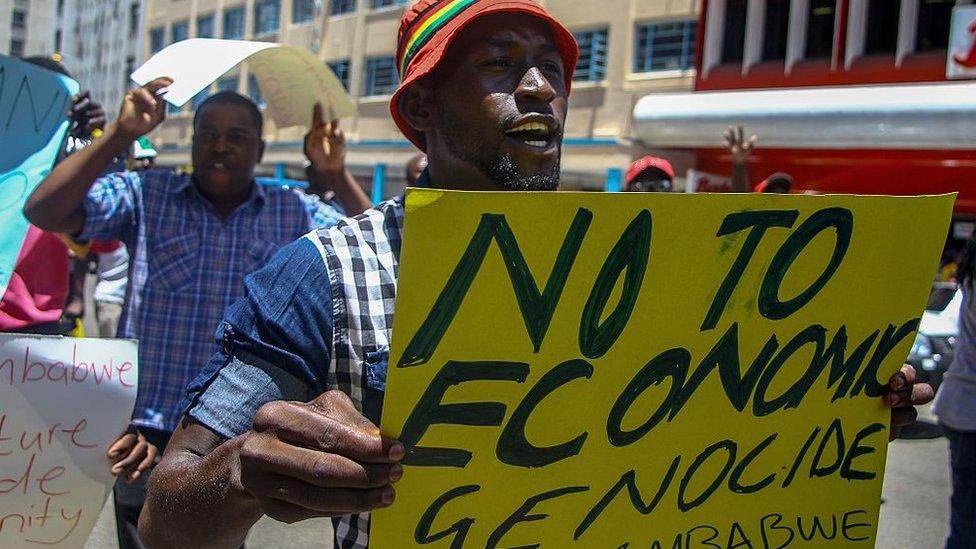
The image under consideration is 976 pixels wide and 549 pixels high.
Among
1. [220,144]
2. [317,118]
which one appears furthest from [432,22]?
[317,118]

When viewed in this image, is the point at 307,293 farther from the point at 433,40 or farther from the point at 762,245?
the point at 762,245

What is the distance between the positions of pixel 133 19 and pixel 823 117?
1269 inches

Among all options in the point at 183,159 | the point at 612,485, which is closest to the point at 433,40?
the point at 612,485

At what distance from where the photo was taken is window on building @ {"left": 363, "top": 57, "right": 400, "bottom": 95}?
25.0 metres

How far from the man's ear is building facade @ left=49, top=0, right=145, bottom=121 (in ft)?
121

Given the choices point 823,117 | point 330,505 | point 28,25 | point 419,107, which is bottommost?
point 330,505

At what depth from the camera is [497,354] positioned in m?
1.19

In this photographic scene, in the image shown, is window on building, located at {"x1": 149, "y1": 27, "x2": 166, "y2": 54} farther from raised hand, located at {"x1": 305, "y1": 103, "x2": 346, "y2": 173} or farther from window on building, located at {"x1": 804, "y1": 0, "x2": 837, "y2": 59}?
raised hand, located at {"x1": 305, "y1": 103, "x2": 346, "y2": 173}

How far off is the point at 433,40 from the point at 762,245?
62 cm

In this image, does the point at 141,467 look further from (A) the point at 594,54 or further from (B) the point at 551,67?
(A) the point at 594,54

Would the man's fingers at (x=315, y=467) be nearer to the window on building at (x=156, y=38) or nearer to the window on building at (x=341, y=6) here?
the window on building at (x=341, y=6)

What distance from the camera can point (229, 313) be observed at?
136cm

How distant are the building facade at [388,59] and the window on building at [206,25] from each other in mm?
35

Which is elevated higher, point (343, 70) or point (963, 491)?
point (343, 70)
